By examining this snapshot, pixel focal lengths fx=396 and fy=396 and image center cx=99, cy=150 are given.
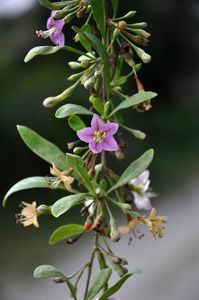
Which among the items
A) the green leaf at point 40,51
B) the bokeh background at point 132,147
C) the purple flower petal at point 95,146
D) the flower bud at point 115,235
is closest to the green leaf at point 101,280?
the flower bud at point 115,235

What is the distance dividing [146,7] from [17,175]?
5.36 ft

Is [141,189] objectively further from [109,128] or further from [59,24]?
[59,24]

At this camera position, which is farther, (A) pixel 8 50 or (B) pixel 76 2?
(A) pixel 8 50

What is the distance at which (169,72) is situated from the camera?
331 cm

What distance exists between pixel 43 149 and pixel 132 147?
224 centimetres

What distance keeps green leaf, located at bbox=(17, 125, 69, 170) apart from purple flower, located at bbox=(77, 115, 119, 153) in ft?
0.33

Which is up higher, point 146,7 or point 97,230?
point 146,7

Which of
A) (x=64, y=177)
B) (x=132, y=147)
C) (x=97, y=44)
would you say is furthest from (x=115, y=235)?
(x=132, y=147)

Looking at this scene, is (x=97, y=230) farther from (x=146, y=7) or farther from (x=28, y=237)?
(x=146, y=7)

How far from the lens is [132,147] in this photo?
2834 mm

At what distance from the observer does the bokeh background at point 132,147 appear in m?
2.10

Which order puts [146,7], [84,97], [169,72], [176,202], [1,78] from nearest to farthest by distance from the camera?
[84,97] → [1,78] → [176,202] → [146,7] → [169,72]

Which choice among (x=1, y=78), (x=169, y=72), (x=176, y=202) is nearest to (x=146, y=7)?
(x=169, y=72)

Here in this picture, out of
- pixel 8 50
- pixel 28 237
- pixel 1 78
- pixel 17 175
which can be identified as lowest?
pixel 28 237
